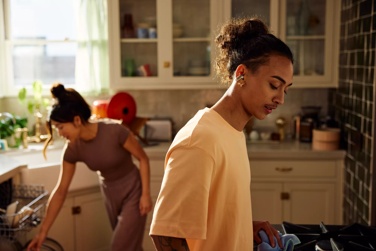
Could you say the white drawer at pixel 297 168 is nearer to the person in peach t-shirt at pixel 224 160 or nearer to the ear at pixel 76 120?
the ear at pixel 76 120

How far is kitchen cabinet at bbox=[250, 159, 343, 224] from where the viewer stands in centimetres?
335

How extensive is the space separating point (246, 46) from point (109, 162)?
1.53 m

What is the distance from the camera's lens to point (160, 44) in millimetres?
3609

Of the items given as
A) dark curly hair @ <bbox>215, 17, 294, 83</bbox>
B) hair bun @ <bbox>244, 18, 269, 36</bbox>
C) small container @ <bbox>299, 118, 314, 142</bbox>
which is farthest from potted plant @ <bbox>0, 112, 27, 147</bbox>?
hair bun @ <bbox>244, 18, 269, 36</bbox>

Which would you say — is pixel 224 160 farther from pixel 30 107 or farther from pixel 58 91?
pixel 30 107

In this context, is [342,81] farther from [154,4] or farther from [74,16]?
[74,16]

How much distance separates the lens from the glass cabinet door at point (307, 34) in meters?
3.56

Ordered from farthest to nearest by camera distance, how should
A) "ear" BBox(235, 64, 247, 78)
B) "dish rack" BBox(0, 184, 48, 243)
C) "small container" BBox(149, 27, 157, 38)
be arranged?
"small container" BBox(149, 27, 157, 38) → "dish rack" BBox(0, 184, 48, 243) → "ear" BBox(235, 64, 247, 78)

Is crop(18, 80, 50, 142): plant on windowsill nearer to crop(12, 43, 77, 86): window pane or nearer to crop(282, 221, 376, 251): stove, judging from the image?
crop(12, 43, 77, 86): window pane

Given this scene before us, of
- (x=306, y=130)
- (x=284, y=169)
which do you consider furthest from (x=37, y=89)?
(x=306, y=130)

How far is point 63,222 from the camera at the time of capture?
10.5ft

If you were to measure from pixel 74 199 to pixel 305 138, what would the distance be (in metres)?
1.69

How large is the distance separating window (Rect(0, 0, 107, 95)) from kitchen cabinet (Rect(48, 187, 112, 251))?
36.9 inches

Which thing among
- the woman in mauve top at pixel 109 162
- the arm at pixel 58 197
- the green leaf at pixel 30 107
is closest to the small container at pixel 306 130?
the woman in mauve top at pixel 109 162
